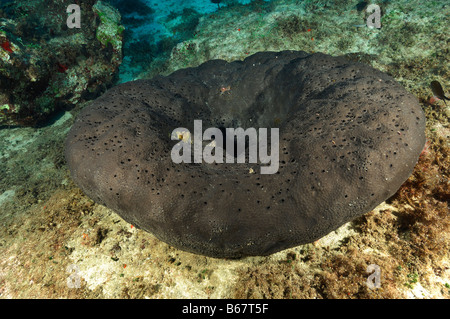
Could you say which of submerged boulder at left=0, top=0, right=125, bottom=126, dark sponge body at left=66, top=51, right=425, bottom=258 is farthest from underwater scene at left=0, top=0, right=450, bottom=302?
submerged boulder at left=0, top=0, right=125, bottom=126

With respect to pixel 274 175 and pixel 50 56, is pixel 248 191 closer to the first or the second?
pixel 274 175

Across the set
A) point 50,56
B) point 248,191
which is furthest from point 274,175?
point 50,56

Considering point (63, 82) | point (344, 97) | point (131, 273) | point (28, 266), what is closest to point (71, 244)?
point (28, 266)

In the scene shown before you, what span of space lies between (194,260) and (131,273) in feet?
3.12

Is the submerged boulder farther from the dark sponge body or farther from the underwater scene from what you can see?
the dark sponge body

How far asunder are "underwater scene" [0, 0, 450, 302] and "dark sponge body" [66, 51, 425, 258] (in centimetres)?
2

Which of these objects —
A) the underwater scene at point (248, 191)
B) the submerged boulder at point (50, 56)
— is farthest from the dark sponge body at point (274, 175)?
the submerged boulder at point (50, 56)

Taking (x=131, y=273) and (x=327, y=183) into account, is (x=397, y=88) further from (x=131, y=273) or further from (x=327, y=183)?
(x=131, y=273)

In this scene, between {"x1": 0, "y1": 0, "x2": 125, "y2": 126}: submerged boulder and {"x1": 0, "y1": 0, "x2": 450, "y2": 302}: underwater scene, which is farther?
{"x1": 0, "y1": 0, "x2": 125, "y2": 126}: submerged boulder

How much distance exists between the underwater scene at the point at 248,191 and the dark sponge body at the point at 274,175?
0.02m

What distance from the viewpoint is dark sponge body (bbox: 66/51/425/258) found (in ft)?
7.87

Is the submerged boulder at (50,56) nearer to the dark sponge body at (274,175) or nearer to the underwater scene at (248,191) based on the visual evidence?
the underwater scene at (248,191)

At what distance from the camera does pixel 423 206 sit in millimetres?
3025

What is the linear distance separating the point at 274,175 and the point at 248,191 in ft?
1.23
